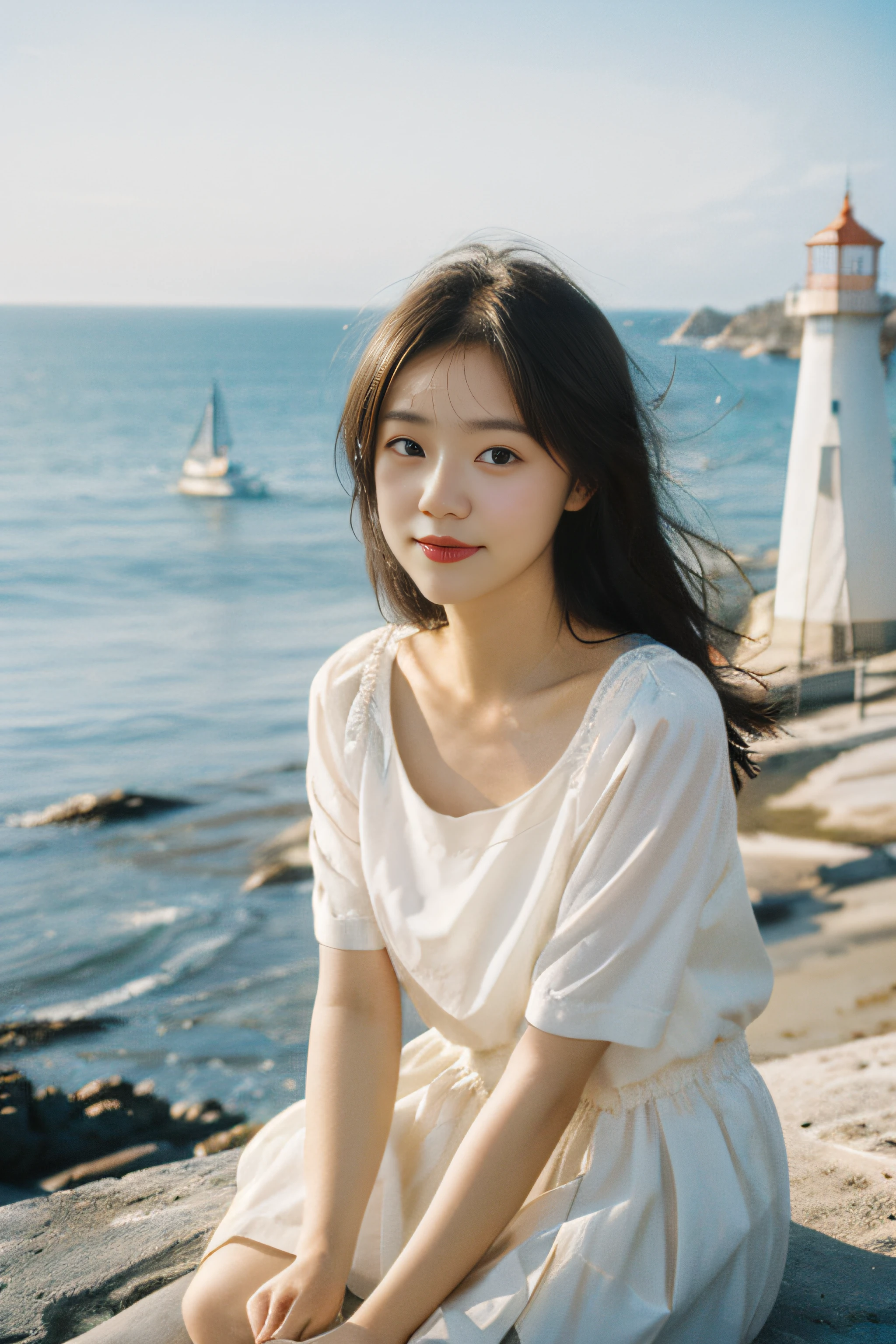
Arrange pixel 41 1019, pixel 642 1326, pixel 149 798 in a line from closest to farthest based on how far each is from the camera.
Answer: pixel 642 1326 → pixel 41 1019 → pixel 149 798

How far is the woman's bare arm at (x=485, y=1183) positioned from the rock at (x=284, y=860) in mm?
7056

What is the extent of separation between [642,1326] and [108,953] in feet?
23.6

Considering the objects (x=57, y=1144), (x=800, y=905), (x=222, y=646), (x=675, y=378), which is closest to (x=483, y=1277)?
(x=675, y=378)

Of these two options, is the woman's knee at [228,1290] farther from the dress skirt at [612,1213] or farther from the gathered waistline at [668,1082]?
the gathered waistline at [668,1082]

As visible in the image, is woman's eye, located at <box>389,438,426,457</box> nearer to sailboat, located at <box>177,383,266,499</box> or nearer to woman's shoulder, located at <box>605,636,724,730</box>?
woman's shoulder, located at <box>605,636,724,730</box>

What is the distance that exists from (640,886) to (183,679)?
18.6 metres

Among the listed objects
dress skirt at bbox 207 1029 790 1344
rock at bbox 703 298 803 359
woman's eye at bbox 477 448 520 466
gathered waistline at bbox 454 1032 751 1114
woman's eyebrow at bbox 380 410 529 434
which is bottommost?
dress skirt at bbox 207 1029 790 1344

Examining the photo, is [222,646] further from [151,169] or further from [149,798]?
[151,169]

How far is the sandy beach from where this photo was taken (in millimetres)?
5160

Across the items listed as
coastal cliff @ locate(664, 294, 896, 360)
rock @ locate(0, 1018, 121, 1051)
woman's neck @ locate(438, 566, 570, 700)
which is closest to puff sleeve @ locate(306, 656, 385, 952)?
woman's neck @ locate(438, 566, 570, 700)

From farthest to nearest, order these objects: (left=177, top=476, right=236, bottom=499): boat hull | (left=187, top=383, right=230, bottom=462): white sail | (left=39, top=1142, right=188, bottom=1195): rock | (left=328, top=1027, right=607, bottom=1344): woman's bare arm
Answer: (left=187, top=383, right=230, bottom=462): white sail < (left=177, top=476, right=236, bottom=499): boat hull < (left=39, top=1142, right=188, bottom=1195): rock < (left=328, top=1027, right=607, bottom=1344): woman's bare arm

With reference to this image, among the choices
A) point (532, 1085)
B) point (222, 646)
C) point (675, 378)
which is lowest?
point (222, 646)

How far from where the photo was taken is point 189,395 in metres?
54.1

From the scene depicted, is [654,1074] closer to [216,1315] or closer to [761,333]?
[216,1315]
